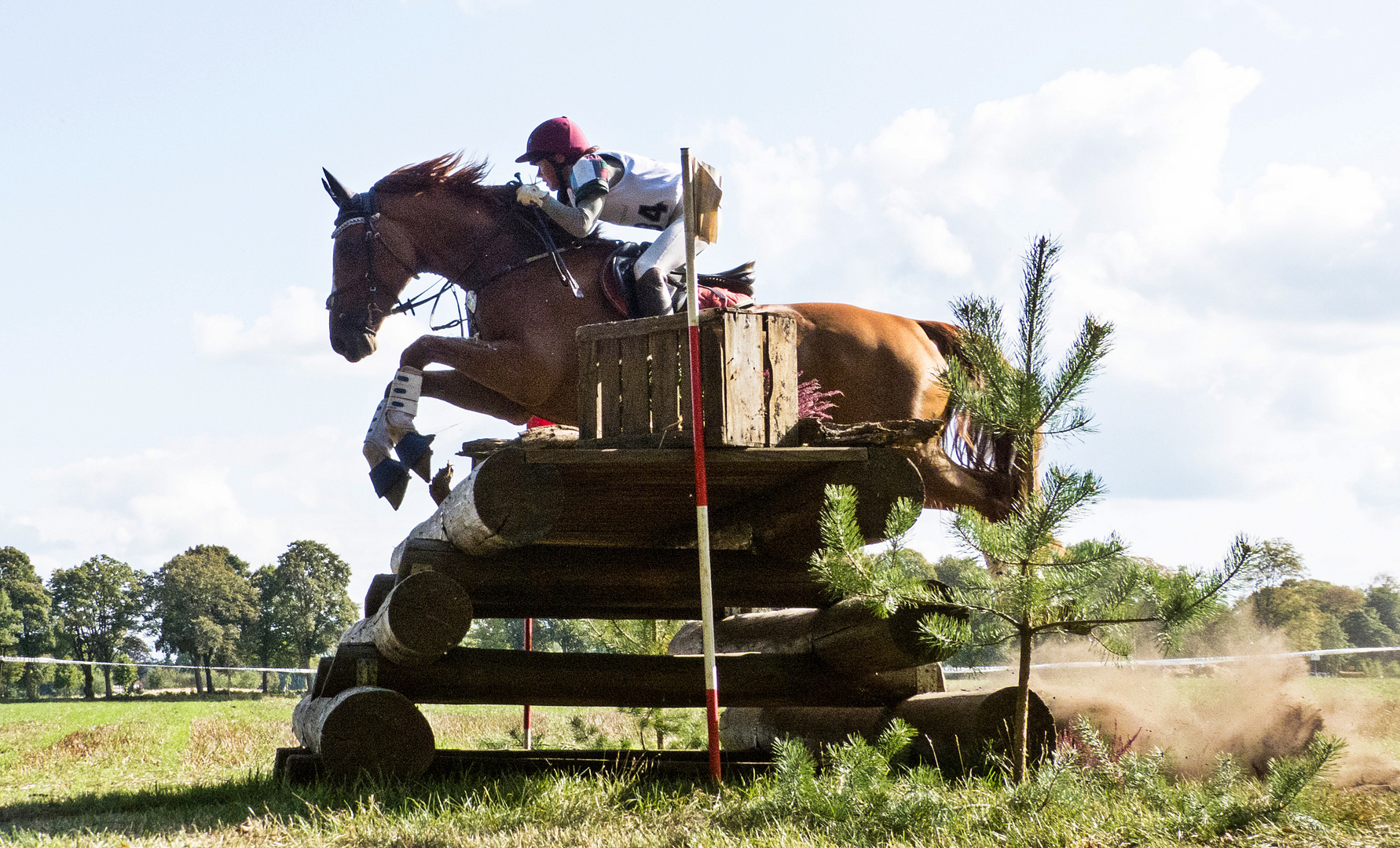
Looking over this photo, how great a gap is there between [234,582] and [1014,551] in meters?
57.2

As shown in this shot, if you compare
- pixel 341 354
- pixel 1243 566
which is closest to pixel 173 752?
pixel 341 354

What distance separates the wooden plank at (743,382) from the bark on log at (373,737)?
175 centimetres

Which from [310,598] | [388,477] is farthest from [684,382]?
[310,598]

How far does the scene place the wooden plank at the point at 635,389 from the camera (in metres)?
4.27

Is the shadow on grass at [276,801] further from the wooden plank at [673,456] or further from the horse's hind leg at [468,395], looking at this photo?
the horse's hind leg at [468,395]

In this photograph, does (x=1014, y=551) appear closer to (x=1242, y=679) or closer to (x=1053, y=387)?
(x=1053, y=387)

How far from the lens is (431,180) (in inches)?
269

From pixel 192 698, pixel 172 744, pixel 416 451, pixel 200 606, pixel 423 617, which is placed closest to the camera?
pixel 423 617

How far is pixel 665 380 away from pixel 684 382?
0.09m

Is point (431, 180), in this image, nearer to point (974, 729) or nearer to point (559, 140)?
point (559, 140)

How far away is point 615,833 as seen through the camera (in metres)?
3.36

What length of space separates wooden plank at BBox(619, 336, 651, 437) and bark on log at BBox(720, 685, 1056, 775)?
148 cm

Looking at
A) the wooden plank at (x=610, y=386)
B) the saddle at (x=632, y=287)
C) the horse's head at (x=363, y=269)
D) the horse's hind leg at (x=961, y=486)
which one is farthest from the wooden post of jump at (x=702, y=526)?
the horse's head at (x=363, y=269)

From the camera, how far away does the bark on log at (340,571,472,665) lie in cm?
446
